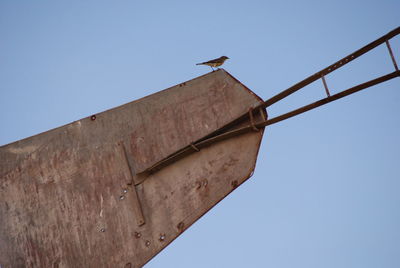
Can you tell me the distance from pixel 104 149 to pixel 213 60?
189 cm

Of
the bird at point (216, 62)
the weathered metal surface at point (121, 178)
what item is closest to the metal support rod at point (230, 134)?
the weathered metal surface at point (121, 178)

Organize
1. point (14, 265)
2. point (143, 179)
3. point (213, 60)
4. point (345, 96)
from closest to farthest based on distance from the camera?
point (345, 96) → point (14, 265) → point (143, 179) → point (213, 60)

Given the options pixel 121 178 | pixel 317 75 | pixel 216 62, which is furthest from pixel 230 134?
pixel 216 62

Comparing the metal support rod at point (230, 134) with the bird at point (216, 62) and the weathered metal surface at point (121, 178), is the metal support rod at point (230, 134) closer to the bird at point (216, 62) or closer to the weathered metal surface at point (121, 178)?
the weathered metal surface at point (121, 178)

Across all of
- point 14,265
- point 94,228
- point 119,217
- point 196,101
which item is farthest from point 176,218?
point 14,265

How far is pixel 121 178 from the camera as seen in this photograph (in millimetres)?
3055

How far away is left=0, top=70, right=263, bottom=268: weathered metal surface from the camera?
9.50 feet

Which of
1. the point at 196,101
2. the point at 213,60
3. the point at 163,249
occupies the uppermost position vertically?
the point at 213,60

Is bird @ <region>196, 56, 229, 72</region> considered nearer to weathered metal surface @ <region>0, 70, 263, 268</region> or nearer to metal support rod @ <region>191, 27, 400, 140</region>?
weathered metal surface @ <region>0, 70, 263, 268</region>

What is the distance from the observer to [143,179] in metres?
3.07

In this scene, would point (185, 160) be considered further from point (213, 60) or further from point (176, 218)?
point (213, 60)

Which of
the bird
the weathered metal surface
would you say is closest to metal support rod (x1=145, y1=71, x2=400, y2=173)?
the weathered metal surface

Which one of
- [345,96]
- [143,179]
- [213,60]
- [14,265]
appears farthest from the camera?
[213,60]

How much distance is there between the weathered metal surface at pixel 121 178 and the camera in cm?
289
